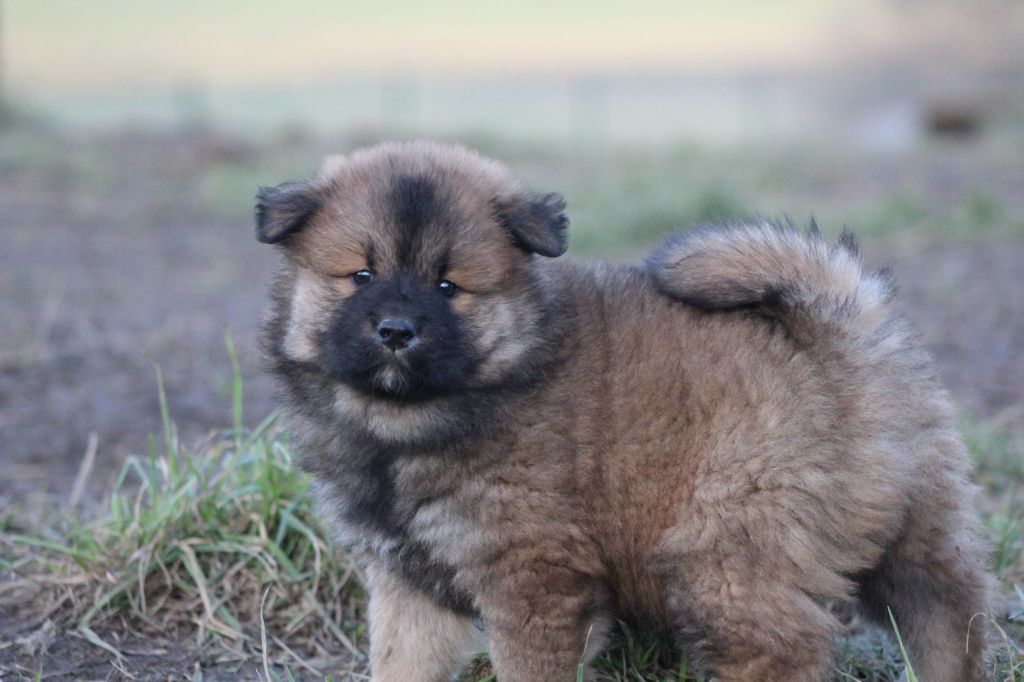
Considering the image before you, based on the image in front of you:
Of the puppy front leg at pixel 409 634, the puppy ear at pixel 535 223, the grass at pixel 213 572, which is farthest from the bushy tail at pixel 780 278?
the grass at pixel 213 572

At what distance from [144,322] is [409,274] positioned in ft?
17.1

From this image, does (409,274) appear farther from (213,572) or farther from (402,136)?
(402,136)

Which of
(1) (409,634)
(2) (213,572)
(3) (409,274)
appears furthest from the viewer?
(2) (213,572)

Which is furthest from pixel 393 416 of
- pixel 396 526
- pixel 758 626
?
pixel 758 626

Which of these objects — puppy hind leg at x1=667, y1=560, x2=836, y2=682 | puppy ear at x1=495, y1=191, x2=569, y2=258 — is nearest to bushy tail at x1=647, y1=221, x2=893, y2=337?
puppy ear at x1=495, y1=191, x2=569, y2=258

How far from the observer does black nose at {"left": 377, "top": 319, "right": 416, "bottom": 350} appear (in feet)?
10.2

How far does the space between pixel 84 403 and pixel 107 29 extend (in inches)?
1020

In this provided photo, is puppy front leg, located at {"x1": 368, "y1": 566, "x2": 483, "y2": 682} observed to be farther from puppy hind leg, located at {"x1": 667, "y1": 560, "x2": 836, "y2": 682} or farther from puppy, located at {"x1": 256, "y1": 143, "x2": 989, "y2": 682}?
puppy hind leg, located at {"x1": 667, "y1": 560, "x2": 836, "y2": 682}

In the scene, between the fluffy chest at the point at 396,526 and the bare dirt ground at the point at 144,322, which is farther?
the bare dirt ground at the point at 144,322

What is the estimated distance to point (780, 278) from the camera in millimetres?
3316

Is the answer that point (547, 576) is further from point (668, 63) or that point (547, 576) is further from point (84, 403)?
point (668, 63)

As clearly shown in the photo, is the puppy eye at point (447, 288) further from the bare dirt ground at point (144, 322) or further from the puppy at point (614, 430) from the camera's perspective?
the bare dirt ground at point (144, 322)

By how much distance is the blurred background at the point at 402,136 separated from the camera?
6.64 meters

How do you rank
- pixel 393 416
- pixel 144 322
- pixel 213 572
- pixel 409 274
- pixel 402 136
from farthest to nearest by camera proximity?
pixel 402 136 < pixel 144 322 < pixel 213 572 < pixel 393 416 < pixel 409 274
